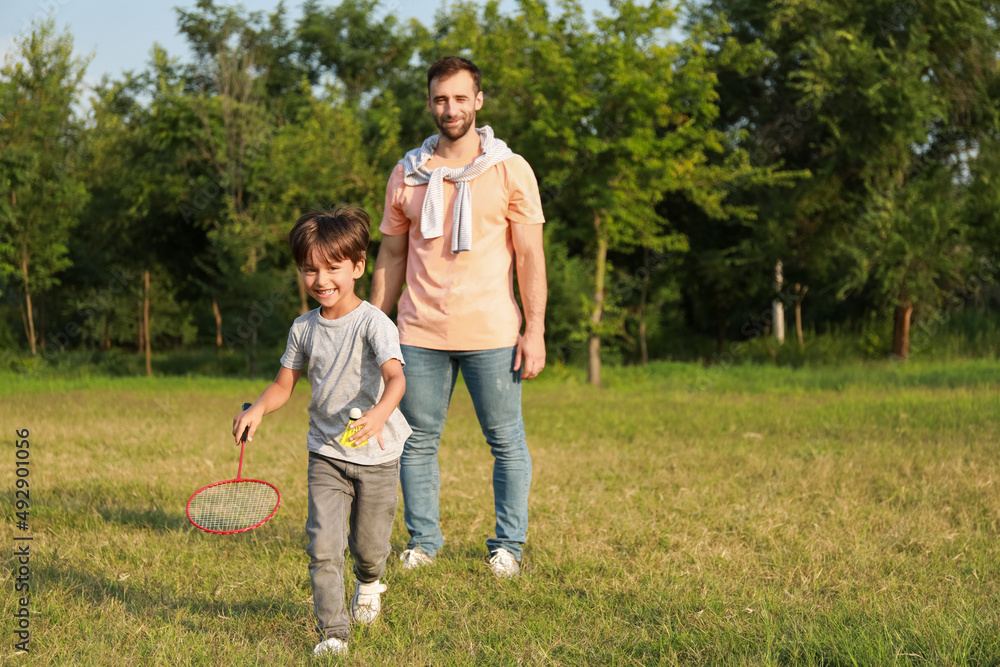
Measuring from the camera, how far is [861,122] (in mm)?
18797

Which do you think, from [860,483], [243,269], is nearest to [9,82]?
[243,269]

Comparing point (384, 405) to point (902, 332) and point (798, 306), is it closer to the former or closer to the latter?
point (902, 332)

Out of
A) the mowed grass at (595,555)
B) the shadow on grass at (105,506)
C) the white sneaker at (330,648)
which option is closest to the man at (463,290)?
the mowed grass at (595,555)

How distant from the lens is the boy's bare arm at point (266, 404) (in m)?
2.98

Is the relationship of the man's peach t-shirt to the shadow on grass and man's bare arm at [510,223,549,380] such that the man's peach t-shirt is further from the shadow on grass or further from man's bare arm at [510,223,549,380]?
the shadow on grass

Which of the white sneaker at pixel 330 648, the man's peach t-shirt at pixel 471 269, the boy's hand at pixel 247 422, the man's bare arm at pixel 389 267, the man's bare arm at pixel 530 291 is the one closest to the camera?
the boy's hand at pixel 247 422

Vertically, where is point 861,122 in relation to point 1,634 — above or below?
above

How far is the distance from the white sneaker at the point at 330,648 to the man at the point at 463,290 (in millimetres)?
1149

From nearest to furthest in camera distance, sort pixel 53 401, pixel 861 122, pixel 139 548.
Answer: pixel 139 548, pixel 53 401, pixel 861 122

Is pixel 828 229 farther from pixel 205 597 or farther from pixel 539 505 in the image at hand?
pixel 205 597

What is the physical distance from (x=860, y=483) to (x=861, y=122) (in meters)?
14.8

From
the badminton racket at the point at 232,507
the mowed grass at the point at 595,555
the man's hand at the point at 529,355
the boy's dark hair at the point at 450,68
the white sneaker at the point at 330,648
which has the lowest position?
the mowed grass at the point at 595,555

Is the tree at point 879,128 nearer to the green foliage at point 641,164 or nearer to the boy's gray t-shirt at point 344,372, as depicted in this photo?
the green foliage at point 641,164

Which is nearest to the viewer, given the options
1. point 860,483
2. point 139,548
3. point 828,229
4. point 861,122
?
point 139,548
